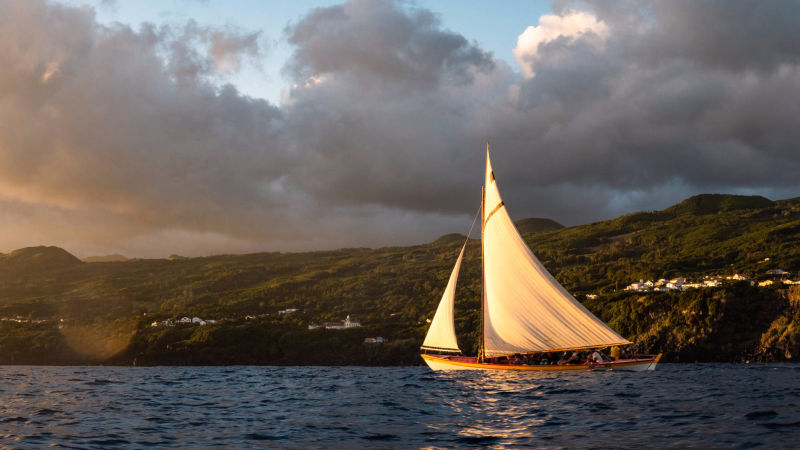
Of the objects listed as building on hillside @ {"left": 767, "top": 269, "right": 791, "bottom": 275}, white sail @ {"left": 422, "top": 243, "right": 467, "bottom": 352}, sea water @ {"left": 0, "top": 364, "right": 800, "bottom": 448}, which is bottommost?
sea water @ {"left": 0, "top": 364, "right": 800, "bottom": 448}

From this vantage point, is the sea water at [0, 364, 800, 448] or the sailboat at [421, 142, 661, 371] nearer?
the sea water at [0, 364, 800, 448]

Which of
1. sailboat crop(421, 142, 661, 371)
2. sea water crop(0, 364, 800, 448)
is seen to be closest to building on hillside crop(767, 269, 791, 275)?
sailboat crop(421, 142, 661, 371)

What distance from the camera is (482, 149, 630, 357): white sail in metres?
56.8

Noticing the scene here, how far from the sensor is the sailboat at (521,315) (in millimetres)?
56938

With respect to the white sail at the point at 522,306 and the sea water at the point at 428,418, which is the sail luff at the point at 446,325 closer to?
the white sail at the point at 522,306

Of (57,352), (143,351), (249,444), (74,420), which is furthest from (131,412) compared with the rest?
(57,352)

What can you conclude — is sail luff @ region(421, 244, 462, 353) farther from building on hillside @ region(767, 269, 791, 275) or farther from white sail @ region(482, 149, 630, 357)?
building on hillside @ region(767, 269, 791, 275)

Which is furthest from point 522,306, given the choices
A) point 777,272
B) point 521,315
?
point 777,272

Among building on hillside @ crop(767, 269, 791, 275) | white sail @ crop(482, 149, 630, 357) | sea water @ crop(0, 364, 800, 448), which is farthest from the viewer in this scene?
building on hillside @ crop(767, 269, 791, 275)

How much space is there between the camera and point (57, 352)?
183250 millimetres

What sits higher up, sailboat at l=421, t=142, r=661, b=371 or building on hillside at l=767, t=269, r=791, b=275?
building on hillside at l=767, t=269, r=791, b=275

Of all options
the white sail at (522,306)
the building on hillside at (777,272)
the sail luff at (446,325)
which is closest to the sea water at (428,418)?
the white sail at (522,306)

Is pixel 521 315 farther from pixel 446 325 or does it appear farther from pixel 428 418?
pixel 428 418

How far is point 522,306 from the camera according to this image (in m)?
59.2
